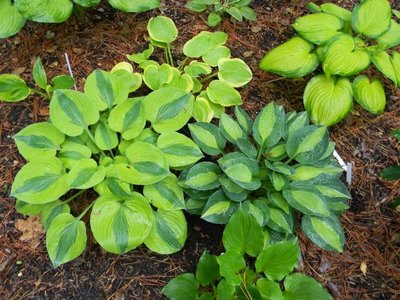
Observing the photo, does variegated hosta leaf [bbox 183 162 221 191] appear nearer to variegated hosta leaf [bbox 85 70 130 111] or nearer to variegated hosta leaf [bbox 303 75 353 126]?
variegated hosta leaf [bbox 85 70 130 111]

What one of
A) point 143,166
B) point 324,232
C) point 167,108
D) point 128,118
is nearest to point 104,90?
point 128,118

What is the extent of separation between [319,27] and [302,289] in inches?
49.8

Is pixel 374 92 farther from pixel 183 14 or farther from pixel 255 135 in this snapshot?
pixel 183 14

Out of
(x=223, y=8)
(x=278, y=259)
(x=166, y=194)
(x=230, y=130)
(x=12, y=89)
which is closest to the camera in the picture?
(x=278, y=259)

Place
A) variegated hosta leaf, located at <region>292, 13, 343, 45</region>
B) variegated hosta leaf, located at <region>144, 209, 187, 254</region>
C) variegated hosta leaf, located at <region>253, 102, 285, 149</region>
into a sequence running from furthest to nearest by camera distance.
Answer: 1. variegated hosta leaf, located at <region>292, 13, 343, 45</region>
2. variegated hosta leaf, located at <region>253, 102, 285, 149</region>
3. variegated hosta leaf, located at <region>144, 209, 187, 254</region>

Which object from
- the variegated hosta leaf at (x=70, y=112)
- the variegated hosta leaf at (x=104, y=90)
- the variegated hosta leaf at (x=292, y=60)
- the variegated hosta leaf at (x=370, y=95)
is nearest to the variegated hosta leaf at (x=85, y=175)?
the variegated hosta leaf at (x=70, y=112)

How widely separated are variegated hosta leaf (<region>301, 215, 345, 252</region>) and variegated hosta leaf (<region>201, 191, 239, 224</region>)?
0.30 meters

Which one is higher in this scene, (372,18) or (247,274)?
(372,18)

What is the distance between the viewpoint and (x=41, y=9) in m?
2.12

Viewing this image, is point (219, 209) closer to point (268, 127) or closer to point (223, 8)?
point (268, 127)

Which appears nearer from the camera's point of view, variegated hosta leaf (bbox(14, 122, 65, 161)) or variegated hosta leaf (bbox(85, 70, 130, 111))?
variegated hosta leaf (bbox(14, 122, 65, 161))

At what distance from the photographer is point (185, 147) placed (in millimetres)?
1986

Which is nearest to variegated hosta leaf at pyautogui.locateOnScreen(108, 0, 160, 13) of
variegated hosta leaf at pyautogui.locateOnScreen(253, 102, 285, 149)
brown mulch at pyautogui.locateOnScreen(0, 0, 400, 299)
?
brown mulch at pyautogui.locateOnScreen(0, 0, 400, 299)

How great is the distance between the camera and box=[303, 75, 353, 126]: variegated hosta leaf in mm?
2227
